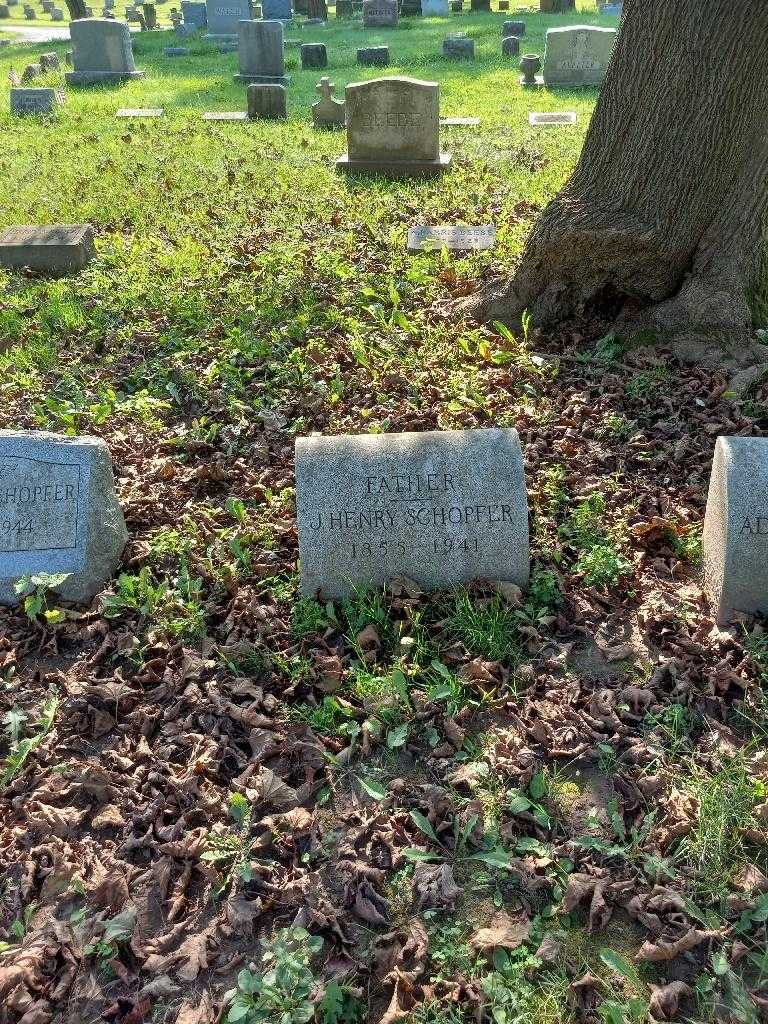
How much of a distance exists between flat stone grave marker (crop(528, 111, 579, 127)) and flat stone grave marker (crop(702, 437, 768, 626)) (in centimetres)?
1064

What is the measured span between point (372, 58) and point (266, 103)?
659cm

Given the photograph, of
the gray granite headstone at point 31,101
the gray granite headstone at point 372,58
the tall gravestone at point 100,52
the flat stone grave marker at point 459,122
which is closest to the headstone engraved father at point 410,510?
the flat stone grave marker at point 459,122

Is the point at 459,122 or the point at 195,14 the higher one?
the point at 195,14

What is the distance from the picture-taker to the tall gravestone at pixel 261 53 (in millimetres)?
16156

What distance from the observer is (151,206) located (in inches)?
350

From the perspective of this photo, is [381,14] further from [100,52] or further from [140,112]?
[140,112]

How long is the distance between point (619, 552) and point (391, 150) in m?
7.79

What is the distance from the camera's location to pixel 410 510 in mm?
3586

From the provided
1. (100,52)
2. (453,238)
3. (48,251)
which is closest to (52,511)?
(48,251)

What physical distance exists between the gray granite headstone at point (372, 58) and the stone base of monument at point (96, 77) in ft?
18.1

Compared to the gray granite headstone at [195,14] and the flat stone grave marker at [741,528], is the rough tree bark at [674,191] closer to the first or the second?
the flat stone grave marker at [741,528]

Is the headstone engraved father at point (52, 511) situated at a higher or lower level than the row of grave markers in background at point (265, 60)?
lower

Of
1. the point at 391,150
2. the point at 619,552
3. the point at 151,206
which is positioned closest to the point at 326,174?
the point at 391,150

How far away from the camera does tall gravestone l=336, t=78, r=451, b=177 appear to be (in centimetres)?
957
